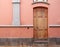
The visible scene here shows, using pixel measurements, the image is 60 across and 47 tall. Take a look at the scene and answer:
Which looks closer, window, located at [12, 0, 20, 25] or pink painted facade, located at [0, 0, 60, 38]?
window, located at [12, 0, 20, 25]

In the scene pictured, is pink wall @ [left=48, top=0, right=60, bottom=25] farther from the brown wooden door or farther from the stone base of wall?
the stone base of wall

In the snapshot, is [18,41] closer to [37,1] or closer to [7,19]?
[7,19]

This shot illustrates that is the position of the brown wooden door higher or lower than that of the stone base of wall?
higher

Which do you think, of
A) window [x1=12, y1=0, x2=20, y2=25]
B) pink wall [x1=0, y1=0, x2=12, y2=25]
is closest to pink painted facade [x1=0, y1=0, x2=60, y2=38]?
pink wall [x1=0, y1=0, x2=12, y2=25]

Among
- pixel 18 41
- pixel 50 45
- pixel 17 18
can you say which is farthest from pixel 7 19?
pixel 50 45

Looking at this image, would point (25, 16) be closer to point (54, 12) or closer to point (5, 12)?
point (5, 12)

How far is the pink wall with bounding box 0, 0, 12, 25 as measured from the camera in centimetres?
1725

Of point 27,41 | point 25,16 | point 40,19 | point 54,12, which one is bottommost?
point 27,41

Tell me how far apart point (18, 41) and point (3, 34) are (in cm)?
136

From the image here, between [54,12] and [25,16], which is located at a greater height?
[54,12]

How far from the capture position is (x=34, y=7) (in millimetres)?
17266

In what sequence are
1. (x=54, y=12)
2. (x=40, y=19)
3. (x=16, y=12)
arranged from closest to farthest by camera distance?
(x=16, y=12) → (x=54, y=12) → (x=40, y=19)

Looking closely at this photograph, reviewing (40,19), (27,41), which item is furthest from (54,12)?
(27,41)

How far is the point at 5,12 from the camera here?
56.7 feet
